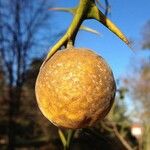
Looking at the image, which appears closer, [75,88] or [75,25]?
[75,88]

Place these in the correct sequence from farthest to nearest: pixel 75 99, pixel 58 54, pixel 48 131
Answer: pixel 48 131 < pixel 58 54 < pixel 75 99

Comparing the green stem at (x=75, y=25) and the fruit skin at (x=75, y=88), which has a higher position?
the green stem at (x=75, y=25)

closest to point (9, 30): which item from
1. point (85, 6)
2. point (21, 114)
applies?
point (21, 114)

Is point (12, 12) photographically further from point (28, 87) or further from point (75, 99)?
point (75, 99)

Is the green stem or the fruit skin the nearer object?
the fruit skin

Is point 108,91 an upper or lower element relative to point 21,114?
upper

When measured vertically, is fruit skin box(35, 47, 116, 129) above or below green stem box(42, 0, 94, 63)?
below

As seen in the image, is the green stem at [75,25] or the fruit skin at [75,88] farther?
the green stem at [75,25]

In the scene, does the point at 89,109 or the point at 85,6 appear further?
the point at 85,6
